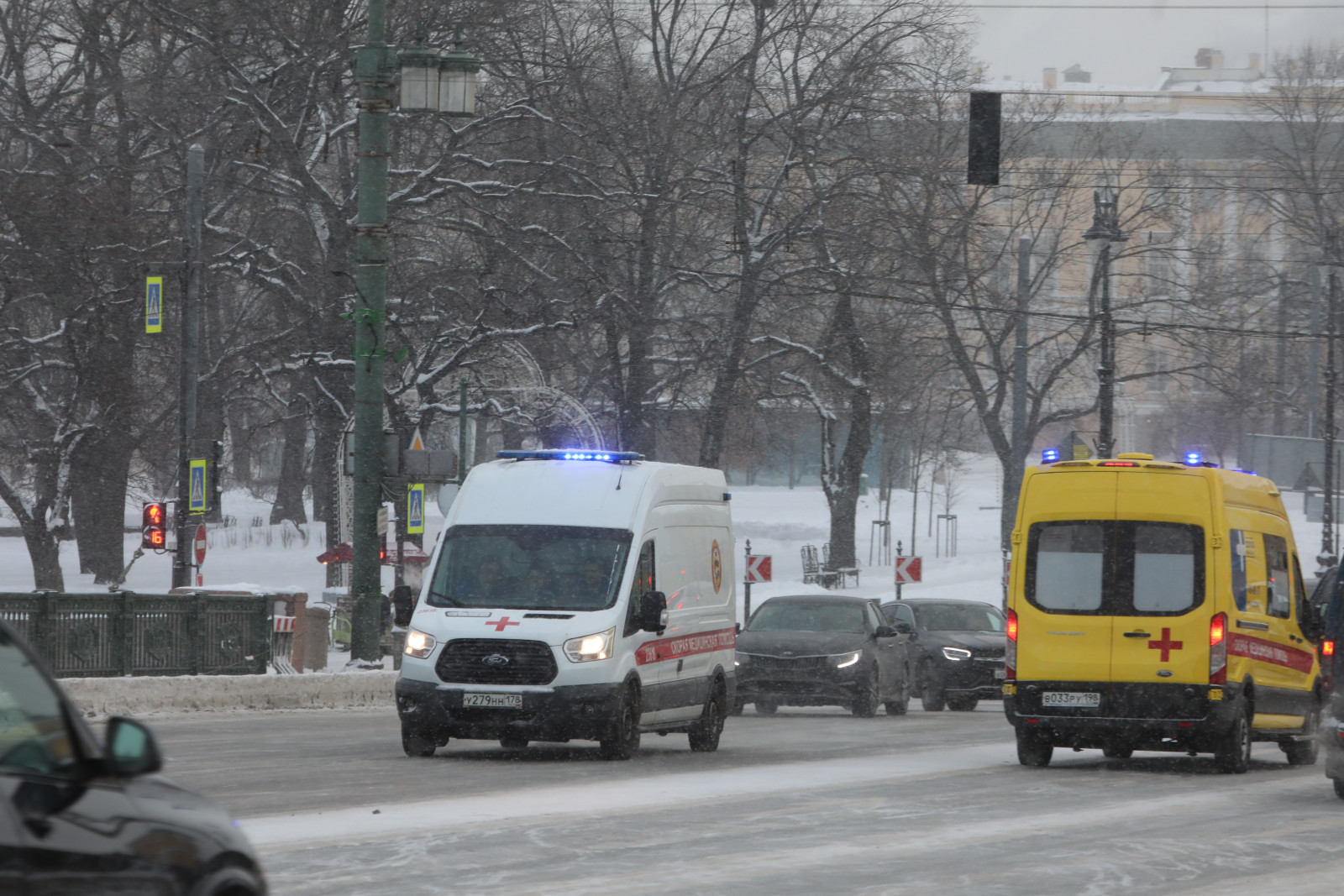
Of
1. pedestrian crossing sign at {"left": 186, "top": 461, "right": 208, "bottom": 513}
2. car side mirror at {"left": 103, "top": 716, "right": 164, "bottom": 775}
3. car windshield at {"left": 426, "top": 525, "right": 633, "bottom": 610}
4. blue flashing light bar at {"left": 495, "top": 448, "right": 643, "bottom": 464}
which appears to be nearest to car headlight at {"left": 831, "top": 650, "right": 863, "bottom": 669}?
blue flashing light bar at {"left": 495, "top": 448, "right": 643, "bottom": 464}

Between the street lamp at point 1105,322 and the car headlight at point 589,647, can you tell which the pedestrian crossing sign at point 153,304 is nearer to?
the street lamp at point 1105,322

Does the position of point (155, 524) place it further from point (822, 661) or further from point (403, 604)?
point (403, 604)

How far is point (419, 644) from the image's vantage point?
1565cm

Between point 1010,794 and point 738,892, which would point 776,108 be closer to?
point 1010,794

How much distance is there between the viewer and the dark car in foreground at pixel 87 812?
3906 mm

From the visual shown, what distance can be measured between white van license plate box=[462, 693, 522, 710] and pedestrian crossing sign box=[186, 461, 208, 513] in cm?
1755

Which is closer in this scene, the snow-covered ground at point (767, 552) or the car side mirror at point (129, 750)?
the car side mirror at point (129, 750)

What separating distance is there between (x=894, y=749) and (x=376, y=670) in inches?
321

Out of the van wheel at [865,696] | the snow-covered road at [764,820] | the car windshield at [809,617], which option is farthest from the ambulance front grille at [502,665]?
the car windshield at [809,617]

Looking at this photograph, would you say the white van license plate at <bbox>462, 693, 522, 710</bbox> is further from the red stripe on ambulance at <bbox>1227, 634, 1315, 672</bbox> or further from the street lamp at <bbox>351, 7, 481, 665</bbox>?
the street lamp at <bbox>351, 7, 481, 665</bbox>

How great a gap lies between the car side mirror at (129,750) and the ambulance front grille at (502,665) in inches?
433

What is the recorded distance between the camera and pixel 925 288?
49312mm

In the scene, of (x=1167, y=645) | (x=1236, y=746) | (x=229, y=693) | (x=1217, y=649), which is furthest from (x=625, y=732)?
(x=229, y=693)

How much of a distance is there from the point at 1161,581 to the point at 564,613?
181 inches
